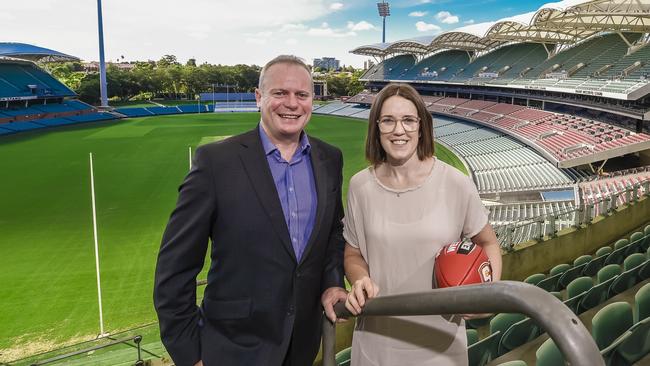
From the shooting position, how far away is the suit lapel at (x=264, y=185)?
1.89 m

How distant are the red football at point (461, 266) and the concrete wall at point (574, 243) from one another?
4.80m

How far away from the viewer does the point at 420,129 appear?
2180 millimetres

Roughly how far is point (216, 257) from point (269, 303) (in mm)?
303

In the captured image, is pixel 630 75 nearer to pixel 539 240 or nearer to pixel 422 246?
pixel 539 240

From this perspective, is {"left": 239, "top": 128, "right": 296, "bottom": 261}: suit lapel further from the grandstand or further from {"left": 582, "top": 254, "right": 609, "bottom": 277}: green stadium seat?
the grandstand

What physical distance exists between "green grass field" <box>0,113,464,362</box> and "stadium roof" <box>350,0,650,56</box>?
1124 cm

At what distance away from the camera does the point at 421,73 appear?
59.4m

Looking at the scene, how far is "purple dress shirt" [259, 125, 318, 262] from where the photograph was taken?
78.3 inches

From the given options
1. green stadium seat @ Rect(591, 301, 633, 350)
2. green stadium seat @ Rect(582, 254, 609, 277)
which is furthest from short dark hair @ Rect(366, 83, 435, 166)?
green stadium seat @ Rect(582, 254, 609, 277)

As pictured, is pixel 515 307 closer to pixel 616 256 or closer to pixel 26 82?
pixel 616 256

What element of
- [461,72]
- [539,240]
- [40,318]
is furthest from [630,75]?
[40,318]

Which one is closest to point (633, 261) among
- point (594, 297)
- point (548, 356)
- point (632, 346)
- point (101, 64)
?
point (594, 297)

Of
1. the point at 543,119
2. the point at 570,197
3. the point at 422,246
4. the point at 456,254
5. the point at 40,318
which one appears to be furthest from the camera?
the point at 543,119

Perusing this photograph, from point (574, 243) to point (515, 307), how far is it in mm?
7228
